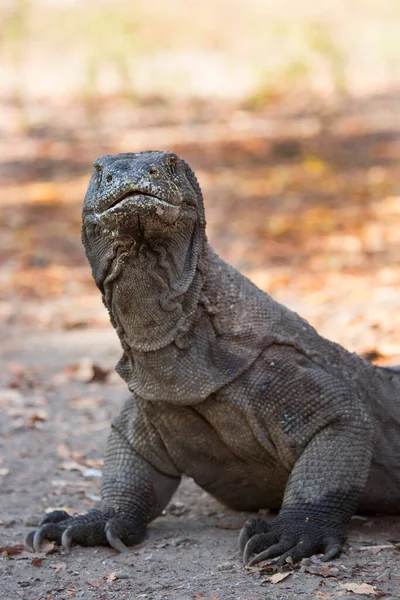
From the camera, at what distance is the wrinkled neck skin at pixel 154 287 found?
4.87m

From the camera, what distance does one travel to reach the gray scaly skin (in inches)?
189

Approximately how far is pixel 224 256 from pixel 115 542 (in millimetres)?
8074

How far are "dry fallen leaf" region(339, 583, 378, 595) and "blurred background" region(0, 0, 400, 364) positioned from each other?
364 cm

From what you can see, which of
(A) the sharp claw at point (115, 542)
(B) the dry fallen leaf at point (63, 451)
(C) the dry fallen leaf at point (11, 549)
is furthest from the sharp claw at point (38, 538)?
(B) the dry fallen leaf at point (63, 451)

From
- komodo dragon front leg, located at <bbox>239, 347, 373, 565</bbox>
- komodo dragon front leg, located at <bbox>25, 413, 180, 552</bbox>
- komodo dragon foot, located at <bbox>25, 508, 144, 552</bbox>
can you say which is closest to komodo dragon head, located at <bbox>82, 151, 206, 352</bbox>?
komodo dragon front leg, located at <bbox>239, 347, 373, 565</bbox>

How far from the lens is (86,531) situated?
527cm

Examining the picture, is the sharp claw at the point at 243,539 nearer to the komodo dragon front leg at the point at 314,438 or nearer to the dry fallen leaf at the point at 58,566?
the komodo dragon front leg at the point at 314,438

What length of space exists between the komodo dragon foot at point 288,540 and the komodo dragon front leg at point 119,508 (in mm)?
739

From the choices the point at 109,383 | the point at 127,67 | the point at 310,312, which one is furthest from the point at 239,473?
the point at 127,67

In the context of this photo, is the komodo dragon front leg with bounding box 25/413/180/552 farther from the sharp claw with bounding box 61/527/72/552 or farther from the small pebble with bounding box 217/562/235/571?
the small pebble with bounding box 217/562/235/571

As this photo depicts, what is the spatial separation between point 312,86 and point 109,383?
21.8 m

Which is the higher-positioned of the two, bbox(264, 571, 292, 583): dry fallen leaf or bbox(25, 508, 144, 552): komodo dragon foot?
bbox(25, 508, 144, 552): komodo dragon foot

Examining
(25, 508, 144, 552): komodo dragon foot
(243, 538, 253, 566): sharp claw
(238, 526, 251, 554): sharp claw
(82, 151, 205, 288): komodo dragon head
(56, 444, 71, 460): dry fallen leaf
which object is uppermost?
(82, 151, 205, 288): komodo dragon head

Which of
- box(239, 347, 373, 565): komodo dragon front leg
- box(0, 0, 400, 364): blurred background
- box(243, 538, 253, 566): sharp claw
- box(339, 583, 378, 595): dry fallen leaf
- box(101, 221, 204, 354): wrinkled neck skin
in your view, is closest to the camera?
box(339, 583, 378, 595): dry fallen leaf
